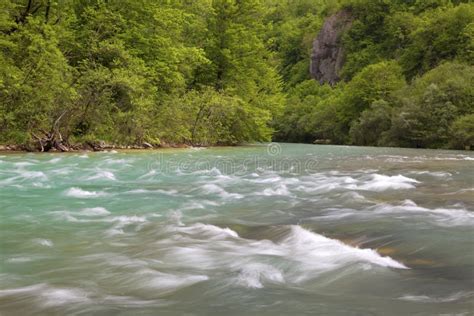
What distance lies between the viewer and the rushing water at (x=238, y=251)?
3.10 metres

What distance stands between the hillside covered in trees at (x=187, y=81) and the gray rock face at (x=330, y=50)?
17.4 m

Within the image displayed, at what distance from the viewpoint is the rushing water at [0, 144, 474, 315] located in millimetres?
3096

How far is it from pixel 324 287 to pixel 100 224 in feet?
10.3

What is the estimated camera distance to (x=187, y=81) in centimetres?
3462

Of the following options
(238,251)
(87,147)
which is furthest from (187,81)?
(238,251)

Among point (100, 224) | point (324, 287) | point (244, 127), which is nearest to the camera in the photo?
point (324, 287)

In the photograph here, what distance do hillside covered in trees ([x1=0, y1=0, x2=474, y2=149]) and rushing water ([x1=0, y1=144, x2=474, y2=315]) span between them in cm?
1329

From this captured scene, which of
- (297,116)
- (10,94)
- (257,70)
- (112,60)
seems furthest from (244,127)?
(297,116)

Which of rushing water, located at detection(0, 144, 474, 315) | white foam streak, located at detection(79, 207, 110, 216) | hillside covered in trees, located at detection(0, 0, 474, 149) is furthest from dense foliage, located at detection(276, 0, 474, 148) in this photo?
white foam streak, located at detection(79, 207, 110, 216)

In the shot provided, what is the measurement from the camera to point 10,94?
18812 millimetres

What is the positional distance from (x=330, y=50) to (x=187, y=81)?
5284cm

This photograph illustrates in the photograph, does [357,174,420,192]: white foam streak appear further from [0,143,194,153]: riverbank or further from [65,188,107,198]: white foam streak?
[0,143,194,153]: riverbank

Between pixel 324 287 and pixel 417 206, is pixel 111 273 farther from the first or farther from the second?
pixel 417 206

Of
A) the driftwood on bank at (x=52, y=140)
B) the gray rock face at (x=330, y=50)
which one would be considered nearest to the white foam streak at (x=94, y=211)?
the driftwood on bank at (x=52, y=140)
